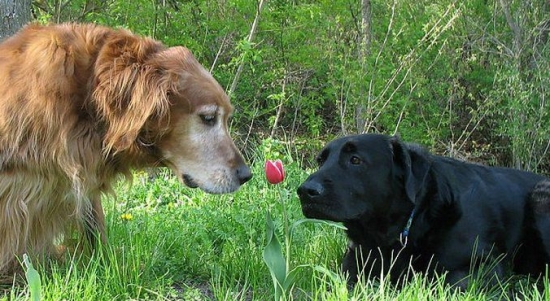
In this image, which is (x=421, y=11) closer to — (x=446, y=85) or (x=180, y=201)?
(x=446, y=85)

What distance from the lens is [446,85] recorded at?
791 cm

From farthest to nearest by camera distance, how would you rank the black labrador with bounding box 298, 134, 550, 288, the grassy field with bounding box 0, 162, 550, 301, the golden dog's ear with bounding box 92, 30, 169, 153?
the black labrador with bounding box 298, 134, 550, 288 → the golden dog's ear with bounding box 92, 30, 169, 153 → the grassy field with bounding box 0, 162, 550, 301

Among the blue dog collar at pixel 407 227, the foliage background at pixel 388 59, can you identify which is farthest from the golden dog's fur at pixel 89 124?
the foliage background at pixel 388 59

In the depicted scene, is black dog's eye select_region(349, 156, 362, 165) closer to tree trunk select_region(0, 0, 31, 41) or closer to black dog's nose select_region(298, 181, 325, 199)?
black dog's nose select_region(298, 181, 325, 199)

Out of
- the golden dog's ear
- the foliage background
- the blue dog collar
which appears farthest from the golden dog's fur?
the foliage background

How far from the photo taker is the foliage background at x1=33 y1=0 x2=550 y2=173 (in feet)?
23.8

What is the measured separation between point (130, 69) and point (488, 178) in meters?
2.16

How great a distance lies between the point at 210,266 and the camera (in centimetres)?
369

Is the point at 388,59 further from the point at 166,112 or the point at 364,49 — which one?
the point at 166,112

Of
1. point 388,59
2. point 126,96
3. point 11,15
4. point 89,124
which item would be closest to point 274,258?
point 126,96

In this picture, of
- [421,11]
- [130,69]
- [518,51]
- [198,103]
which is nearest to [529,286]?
[198,103]

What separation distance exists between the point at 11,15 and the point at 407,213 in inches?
118

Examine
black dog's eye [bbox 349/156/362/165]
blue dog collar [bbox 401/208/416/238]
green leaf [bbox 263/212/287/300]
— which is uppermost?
black dog's eye [bbox 349/156/362/165]

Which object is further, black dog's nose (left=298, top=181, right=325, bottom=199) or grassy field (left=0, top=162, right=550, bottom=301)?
black dog's nose (left=298, top=181, right=325, bottom=199)
